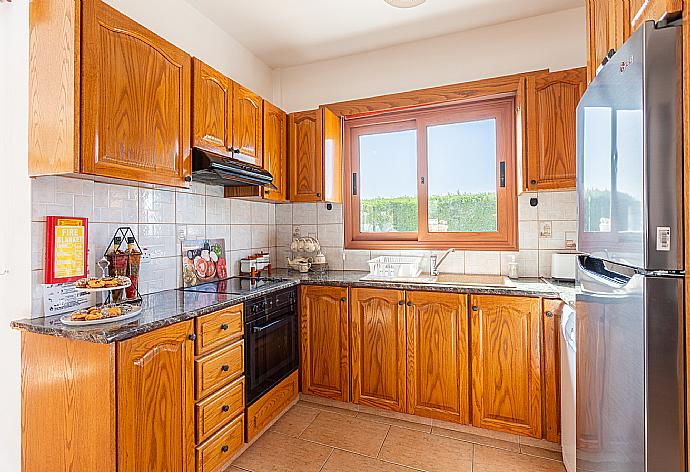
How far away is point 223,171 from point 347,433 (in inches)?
69.1

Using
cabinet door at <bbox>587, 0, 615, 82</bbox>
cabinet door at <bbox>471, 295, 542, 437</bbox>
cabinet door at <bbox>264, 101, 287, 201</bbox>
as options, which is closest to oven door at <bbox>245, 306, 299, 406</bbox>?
cabinet door at <bbox>264, 101, 287, 201</bbox>

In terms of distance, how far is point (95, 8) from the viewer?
1495 millimetres

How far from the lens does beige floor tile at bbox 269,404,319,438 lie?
2293 millimetres

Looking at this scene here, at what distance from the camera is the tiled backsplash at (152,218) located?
1.60 meters

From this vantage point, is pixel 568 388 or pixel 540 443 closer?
pixel 568 388

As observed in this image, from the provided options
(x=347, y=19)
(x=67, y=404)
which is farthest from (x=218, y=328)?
(x=347, y=19)

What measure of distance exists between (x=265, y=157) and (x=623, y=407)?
2.41 m

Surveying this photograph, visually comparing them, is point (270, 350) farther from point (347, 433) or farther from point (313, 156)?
point (313, 156)

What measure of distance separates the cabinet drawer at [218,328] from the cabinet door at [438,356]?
1044 millimetres

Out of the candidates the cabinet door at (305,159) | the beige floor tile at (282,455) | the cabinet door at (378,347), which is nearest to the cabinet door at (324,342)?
the cabinet door at (378,347)

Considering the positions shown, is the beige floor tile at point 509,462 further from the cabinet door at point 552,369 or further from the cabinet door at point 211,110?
the cabinet door at point 211,110

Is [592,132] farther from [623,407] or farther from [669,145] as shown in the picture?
[623,407]

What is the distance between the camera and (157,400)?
1.52 m

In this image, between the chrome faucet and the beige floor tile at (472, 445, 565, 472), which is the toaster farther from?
the beige floor tile at (472, 445, 565, 472)
